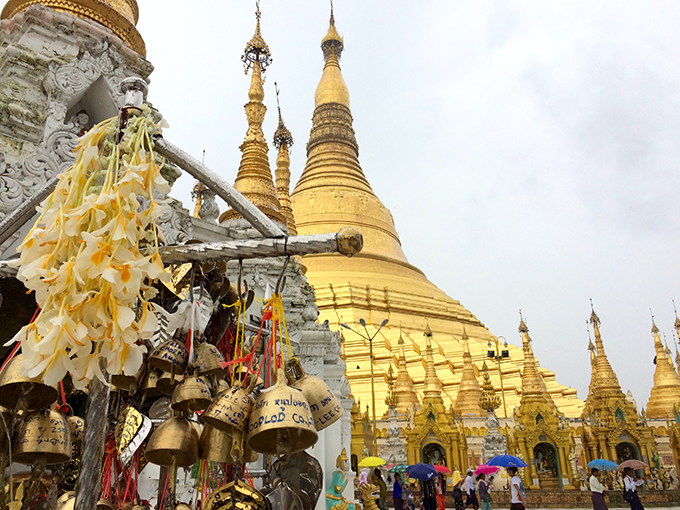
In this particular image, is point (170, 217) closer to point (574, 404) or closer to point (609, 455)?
point (609, 455)

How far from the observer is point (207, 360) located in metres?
2.12

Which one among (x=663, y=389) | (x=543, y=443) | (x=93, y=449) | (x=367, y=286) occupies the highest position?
(x=367, y=286)

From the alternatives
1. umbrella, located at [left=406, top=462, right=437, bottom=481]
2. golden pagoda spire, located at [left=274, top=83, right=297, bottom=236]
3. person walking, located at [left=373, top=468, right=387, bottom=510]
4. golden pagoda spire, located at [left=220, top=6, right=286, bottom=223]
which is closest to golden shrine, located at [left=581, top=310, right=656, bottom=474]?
umbrella, located at [left=406, top=462, right=437, bottom=481]

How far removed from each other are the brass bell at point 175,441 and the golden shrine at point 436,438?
54.4ft

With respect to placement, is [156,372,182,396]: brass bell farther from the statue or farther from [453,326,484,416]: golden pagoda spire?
[453,326,484,416]: golden pagoda spire

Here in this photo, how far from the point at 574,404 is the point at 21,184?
22.8m

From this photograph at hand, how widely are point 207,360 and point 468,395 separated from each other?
19.0 m

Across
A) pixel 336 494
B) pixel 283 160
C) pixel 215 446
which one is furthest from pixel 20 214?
pixel 283 160

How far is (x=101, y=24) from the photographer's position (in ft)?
15.4

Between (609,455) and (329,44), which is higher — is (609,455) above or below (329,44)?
below

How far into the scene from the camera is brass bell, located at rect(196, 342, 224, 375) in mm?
2086

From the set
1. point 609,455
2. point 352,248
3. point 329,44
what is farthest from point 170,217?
point 329,44

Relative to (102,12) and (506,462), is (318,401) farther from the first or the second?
(506,462)

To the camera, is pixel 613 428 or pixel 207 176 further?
pixel 613 428
